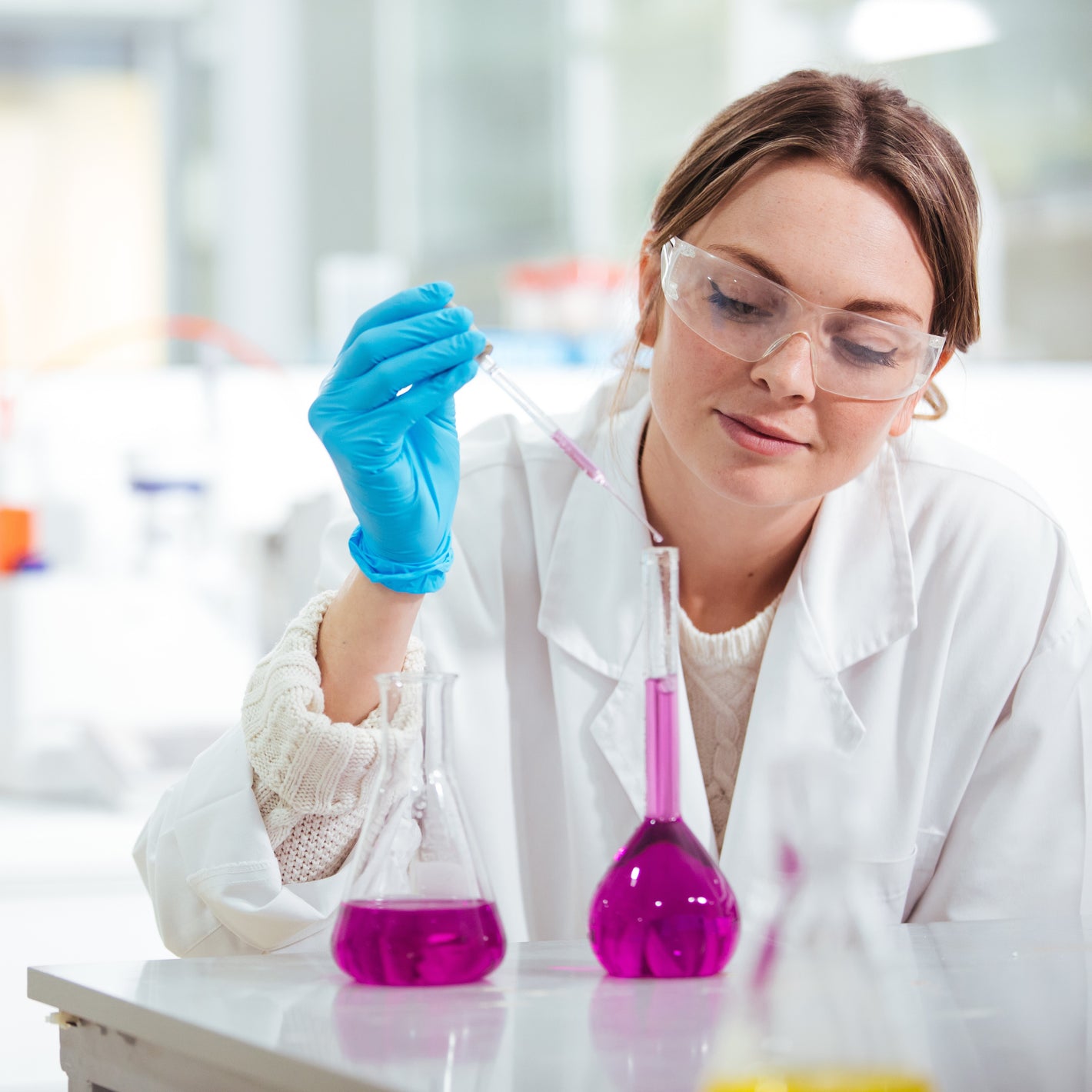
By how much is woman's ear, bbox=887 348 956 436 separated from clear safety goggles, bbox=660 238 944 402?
6 centimetres

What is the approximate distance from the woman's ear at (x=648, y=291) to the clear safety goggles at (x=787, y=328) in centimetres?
16

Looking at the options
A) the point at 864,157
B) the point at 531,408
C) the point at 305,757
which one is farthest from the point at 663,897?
the point at 864,157

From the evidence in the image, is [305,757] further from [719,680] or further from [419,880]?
[719,680]

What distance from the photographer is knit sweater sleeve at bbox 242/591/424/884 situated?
3.53 feet

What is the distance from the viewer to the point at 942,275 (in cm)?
132

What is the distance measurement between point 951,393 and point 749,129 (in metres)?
1.22

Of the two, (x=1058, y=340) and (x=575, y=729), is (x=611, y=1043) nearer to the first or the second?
(x=575, y=729)

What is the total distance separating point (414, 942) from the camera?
78 centimetres

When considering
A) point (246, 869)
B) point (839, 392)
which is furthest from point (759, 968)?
point (839, 392)

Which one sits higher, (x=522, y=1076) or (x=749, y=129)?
(x=749, y=129)

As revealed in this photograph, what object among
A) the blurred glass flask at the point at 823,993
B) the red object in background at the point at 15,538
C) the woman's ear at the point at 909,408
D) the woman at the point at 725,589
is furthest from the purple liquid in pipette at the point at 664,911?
the red object in background at the point at 15,538

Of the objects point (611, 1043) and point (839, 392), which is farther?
point (839, 392)

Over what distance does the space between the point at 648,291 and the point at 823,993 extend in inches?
39.7

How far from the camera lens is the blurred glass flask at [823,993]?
51 cm
